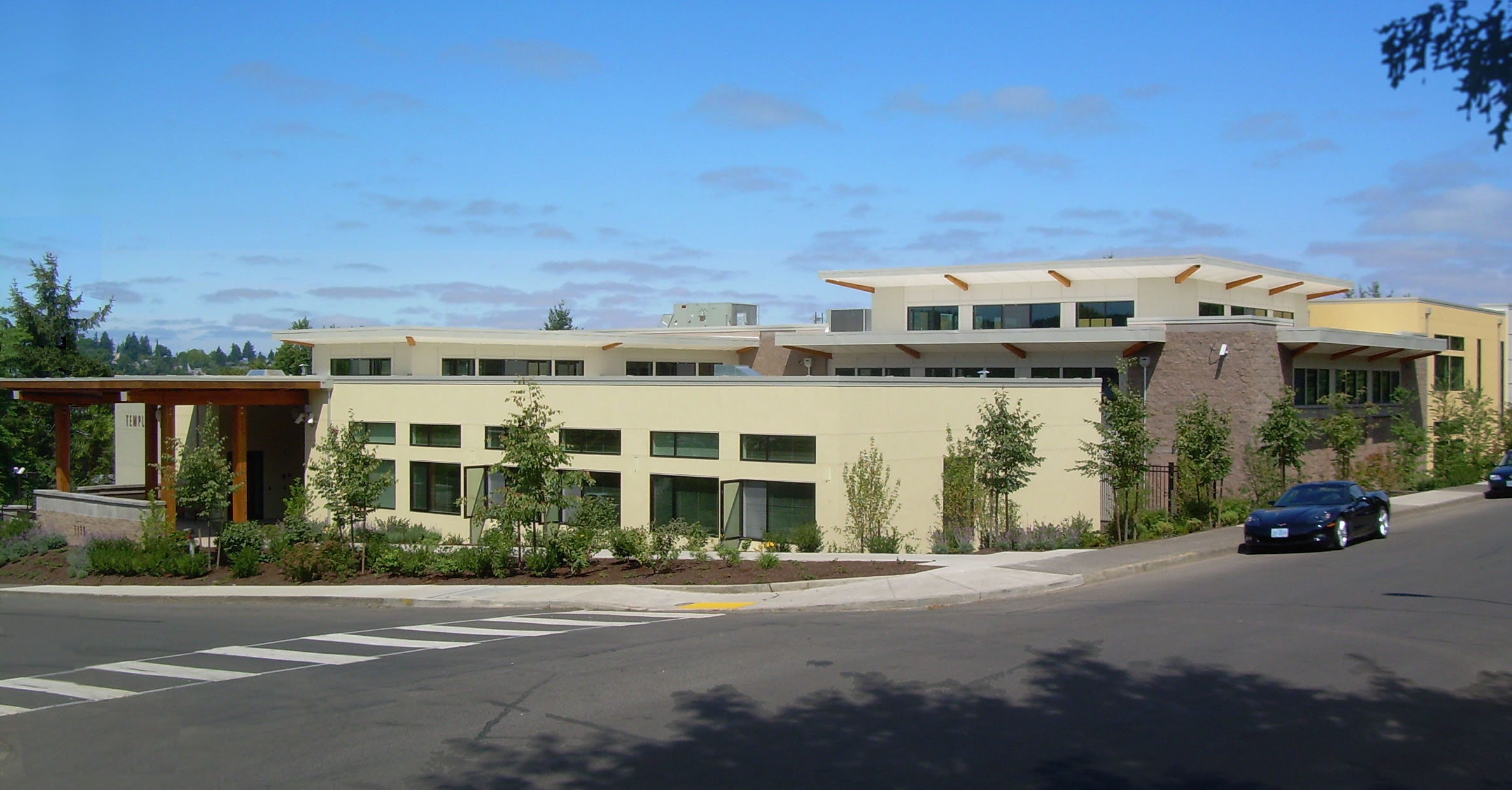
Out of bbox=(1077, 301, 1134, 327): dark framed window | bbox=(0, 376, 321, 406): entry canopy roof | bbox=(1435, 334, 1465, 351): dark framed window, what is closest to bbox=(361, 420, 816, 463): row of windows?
bbox=(0, 376, 321, 406): entry canopy roof

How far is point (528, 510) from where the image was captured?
20.6 meters

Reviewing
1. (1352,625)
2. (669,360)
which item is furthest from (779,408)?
(669,360)

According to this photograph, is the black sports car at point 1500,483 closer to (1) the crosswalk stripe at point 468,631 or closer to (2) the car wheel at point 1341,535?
(2) the car wheel at point 1341,535

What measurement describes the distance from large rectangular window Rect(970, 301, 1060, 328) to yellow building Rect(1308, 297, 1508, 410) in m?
13.7

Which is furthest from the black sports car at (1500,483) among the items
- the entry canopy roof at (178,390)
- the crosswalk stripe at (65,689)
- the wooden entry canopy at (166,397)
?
the crosswalk stripe at (65,689)

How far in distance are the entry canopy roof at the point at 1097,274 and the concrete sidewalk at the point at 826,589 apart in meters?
16.8

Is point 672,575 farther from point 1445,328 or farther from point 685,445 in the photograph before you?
point 1445,328

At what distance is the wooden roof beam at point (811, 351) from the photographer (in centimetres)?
4512

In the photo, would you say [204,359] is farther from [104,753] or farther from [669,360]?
[104,753]

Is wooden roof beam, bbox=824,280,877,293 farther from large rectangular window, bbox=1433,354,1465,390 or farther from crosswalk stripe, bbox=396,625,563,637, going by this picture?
crosswalk stripe, bbox=396,625,563,637

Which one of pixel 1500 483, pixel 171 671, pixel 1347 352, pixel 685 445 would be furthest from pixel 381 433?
pixel 1500 483

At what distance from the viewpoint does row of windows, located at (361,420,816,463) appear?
985 inches

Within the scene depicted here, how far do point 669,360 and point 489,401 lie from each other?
15.9 metres

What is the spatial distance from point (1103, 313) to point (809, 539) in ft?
69.1
